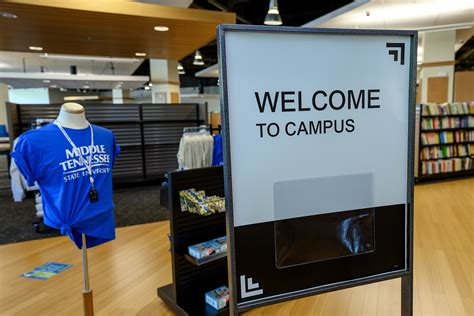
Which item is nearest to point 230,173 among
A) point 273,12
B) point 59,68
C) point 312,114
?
point 312,114

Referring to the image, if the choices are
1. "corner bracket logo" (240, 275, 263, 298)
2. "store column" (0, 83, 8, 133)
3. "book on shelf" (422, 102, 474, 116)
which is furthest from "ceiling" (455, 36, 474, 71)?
"store column" (0, 83, 8, 133)

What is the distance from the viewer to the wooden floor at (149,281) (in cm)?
258

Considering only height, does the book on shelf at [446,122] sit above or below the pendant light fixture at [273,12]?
below

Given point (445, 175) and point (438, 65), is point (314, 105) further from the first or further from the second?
point (438, 65)

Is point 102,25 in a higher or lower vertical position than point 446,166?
higher

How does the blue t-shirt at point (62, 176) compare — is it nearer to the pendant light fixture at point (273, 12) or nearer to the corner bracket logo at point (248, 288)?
the corner bracket logo at point (248, 288)

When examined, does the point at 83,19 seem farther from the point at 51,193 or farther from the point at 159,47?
the point at 51,193

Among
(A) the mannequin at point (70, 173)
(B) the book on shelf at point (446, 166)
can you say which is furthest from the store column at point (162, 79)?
(A) the mannequin at point (70, 173)

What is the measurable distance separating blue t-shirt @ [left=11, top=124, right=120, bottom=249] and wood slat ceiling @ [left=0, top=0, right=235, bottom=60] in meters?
3.23

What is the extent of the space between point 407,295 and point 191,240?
59.8 inches

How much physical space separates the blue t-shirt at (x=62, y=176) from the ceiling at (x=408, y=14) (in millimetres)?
6076

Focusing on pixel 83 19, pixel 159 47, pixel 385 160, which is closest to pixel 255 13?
pixel 159 47

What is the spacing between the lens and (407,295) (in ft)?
4.10

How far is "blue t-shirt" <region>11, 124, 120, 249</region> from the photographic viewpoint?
1974 mm
